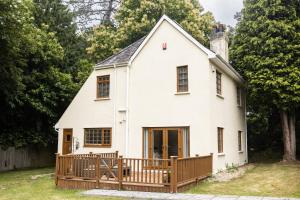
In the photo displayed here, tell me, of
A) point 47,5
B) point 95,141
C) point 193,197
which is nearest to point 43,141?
point 95,141

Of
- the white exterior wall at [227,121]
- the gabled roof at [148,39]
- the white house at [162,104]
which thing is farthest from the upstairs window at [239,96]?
the gabled roof at [148,39]

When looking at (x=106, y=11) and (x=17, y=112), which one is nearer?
(x=17, y=112)

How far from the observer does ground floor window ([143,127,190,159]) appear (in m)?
17.1

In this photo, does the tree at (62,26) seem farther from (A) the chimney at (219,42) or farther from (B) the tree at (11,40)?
(A) the chimney at (219,42)

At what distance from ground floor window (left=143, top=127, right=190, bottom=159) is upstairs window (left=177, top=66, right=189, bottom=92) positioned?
7.08 ft

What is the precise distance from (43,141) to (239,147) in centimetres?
1400

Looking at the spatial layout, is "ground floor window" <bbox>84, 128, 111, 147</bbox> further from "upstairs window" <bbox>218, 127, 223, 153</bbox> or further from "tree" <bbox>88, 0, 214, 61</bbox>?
"tree" <bbox>88, 0, 214, 61</bbox>

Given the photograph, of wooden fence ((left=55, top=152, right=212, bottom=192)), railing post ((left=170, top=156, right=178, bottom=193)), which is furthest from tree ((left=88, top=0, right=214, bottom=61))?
railing post ((left=170, top=156, right=178, bottom=193))

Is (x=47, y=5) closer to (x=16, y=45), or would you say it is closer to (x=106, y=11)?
(x=16, y=45)

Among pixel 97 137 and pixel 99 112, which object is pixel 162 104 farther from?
pixel 97 137

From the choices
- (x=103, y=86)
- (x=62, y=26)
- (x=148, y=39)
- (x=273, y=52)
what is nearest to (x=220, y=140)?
(x=273, y=52)

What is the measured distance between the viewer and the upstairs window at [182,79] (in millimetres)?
17703

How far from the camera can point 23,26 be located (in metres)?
18.6

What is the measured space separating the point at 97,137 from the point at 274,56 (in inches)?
476
